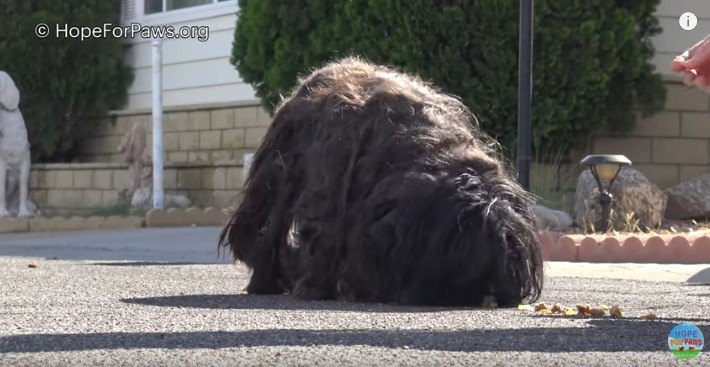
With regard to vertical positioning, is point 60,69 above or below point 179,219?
above

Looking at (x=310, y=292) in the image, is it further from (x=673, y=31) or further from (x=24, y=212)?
(x=24, y=212)

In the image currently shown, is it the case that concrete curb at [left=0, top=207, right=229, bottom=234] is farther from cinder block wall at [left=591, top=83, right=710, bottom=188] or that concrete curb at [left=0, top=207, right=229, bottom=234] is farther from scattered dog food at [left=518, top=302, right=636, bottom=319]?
scattered dog food at [left=518, top=302, right=636, bottom=319]

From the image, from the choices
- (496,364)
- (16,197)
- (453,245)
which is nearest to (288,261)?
(453,245)

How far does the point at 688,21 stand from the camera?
15164 millimetres

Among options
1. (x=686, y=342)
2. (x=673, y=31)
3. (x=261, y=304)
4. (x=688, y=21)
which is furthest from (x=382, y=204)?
(x=673, y=31)

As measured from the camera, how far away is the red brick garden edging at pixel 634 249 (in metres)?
11.1

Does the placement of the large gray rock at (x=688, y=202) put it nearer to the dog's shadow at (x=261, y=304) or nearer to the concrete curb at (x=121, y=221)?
the concrete curb at (x=121, y=221)

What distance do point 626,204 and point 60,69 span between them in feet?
30.9

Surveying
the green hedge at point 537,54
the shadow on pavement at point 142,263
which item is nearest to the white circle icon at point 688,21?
the green hedge at point 537,54

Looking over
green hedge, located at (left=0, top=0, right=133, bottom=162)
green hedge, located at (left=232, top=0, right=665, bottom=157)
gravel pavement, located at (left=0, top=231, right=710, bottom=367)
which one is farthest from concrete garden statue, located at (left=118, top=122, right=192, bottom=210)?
gravel pavement, located at (left=0, top=231, right=710, bottom=367)

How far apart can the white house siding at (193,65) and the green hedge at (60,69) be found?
0.91 feet

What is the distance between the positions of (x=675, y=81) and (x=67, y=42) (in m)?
8.34

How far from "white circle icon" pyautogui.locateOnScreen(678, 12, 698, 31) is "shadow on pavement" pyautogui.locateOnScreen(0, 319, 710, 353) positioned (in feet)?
32.4

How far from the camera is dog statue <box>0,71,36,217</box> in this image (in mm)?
17953
